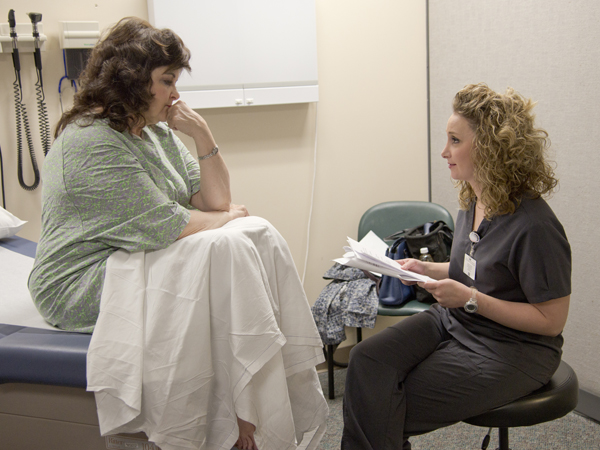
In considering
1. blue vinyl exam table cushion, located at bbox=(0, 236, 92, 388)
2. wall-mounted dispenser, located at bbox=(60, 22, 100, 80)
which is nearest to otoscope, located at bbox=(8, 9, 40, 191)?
wall-mounted dispenser, located at bbox=(60, 22, 100, 80)

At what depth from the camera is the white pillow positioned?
2.10 meters

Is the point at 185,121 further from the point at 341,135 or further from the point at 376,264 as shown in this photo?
the point at 341,135

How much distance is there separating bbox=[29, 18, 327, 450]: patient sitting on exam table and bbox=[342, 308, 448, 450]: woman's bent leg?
0.13m

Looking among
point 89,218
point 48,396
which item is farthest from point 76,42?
point 48,396

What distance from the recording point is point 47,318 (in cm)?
156

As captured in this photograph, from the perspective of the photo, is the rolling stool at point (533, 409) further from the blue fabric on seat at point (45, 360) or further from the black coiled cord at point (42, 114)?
the black coiled cord at point (42, 114)

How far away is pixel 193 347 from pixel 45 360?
394 mm

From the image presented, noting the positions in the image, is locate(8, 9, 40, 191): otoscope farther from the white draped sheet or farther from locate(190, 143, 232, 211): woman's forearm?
the white draped sheet

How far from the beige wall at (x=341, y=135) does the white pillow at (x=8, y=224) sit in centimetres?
86

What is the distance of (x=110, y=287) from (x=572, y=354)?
6.62ft

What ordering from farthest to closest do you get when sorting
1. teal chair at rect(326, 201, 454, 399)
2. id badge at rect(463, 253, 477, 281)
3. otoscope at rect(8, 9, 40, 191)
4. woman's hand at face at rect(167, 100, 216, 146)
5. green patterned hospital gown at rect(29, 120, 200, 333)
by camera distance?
teal chair at rect(326, 201, 454, 399), otoscope at rect(8, 9, 40, 191), woman's hand at face at rect(167, 100, 216, 146), id badge at rect(463, 253, 477, 281), green patterned hospital gown at rect(29, 120, 200, 333)

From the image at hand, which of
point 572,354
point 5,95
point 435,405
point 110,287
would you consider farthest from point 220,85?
point 572,354

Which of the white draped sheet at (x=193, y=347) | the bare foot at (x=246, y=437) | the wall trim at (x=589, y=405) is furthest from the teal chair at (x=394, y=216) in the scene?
the bare foot at (x=246, y=437)

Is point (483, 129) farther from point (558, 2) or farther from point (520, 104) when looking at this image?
point (558, 2)
